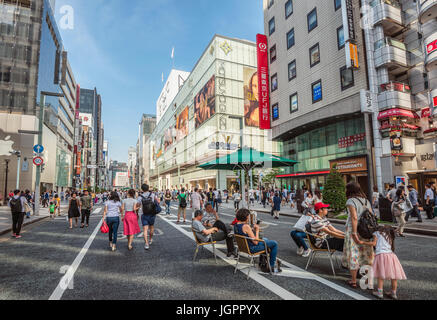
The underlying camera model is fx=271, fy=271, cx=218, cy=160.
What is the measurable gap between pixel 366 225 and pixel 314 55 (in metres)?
25.4

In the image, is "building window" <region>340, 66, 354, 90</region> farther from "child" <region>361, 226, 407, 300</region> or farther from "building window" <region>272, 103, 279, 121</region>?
"child" <region>361, 226, 407, 300</region>

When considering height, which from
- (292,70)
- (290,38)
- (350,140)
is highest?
(290,38)

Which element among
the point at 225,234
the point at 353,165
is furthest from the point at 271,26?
the point at 225,234

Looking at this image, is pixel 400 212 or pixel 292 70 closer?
pixel 400 212

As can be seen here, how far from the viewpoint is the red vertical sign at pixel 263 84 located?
108ft

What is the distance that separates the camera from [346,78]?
2259 cm

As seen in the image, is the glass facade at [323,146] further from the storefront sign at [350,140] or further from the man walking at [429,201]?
the man walking at [429,201]

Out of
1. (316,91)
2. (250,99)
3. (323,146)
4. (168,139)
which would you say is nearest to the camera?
(316,91)

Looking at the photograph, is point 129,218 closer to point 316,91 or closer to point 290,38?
point 316,91

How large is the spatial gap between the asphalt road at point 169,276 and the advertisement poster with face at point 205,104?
4190 cm

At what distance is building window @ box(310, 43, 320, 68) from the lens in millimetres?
25609

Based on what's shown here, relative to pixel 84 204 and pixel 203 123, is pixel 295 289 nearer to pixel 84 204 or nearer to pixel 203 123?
pixel 84 204

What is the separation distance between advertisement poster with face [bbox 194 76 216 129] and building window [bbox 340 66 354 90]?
27.2 meters
